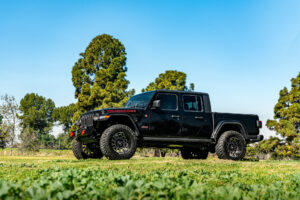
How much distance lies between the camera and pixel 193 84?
35.7 meters

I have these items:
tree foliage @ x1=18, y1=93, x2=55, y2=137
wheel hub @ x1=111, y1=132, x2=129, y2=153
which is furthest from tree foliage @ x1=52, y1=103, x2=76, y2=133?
A: wheel hub @ x1=111, y1=132, x2=129, y2=153

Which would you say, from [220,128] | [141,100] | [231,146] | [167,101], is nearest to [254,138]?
[231,146]

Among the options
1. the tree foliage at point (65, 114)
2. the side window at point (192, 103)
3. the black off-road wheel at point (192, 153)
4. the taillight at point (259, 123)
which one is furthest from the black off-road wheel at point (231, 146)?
the tree foliage at point (65, 114)

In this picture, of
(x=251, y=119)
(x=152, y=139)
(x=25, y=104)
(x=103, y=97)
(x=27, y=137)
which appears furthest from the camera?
(x=25, y=104)

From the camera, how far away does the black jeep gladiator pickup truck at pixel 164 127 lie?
901cm

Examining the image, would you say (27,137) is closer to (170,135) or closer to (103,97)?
(103,97)

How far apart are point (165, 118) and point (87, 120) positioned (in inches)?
87.7

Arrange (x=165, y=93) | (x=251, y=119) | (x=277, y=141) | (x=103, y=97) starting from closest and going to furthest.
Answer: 1. (x=165, y=93)
2. (x=251, y=119)
3. (x=277, y=141)
4. (x=103, y=97)

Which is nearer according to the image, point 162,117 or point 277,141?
point 162,117

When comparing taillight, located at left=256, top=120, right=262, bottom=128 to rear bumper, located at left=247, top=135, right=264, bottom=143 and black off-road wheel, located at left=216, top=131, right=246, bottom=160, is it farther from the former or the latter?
black off-road wheel, located at left=216, top=131, right=246, bottom=160

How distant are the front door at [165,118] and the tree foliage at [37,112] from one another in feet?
258

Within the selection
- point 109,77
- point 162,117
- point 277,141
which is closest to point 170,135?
point 162,117

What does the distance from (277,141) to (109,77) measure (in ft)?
60.2

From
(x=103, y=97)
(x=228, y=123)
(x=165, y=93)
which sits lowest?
(x=228, y=123)
